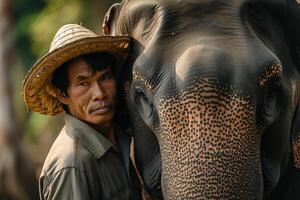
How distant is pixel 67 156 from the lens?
4.84m

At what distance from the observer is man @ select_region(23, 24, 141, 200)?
15.9 ft

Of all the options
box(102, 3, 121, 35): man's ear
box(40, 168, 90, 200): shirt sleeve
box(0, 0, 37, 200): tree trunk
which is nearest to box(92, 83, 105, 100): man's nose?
box(40, 168, 90, 200): shirt sleeve

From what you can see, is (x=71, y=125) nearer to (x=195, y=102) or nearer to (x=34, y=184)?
(x=195, y=102)

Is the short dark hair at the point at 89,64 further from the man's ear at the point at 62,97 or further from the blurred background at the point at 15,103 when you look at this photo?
the blurred background at the point at 15,103

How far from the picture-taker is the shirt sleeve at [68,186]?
15.7 ft

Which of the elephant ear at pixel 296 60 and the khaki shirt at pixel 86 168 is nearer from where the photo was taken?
the khaki shirt at pixel 86 168

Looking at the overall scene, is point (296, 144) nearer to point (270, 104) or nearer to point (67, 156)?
point (270, 104)

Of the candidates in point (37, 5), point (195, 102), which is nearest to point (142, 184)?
point (195, 102)

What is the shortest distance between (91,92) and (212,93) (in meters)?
0.73

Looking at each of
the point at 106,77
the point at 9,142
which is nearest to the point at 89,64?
the point at 106,77

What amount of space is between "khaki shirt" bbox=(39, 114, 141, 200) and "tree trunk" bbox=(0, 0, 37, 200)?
8888mm

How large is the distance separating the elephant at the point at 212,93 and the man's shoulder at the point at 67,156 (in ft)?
0.79

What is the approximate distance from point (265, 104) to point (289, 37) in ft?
1.98

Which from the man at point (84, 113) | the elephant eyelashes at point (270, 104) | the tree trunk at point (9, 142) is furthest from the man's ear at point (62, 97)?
the tree trunk at point (9, 142)
